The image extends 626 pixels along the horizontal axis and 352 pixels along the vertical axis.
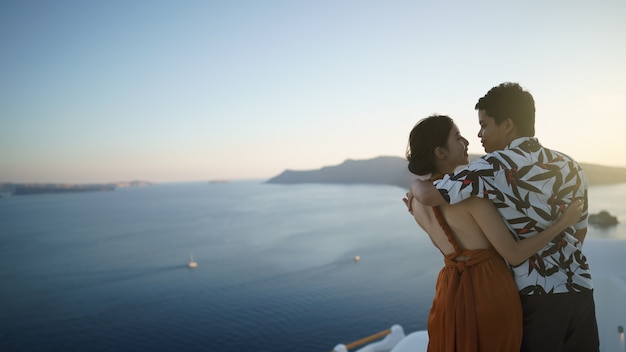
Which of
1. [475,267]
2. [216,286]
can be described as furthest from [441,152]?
[216,286]

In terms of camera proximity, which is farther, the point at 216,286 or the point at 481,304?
the point at 216,286

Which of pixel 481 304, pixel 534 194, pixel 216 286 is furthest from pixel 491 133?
pixel 216 286

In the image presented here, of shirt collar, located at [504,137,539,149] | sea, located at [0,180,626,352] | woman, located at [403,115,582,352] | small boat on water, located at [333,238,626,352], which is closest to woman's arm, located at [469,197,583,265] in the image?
woman, located at [403,115,582,352]

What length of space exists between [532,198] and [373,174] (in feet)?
492

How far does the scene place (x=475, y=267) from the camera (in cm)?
120

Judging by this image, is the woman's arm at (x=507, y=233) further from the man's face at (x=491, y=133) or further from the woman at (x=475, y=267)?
the man's face at (x=491, y=133)

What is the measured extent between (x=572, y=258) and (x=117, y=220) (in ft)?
242

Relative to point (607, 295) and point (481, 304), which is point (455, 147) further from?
point (607, 295)

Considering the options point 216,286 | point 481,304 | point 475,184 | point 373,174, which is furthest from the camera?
point 373,174

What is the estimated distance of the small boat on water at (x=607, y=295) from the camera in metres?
3.04

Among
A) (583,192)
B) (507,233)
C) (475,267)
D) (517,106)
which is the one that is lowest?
(475,267)

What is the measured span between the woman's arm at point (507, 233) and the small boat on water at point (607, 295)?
2.17 meters

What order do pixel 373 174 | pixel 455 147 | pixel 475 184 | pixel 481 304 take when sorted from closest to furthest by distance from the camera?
1. pixel 475 184
2. pixel 481 304
3. pixel 455 147
4. pixel 373 174

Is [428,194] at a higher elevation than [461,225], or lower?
higher
